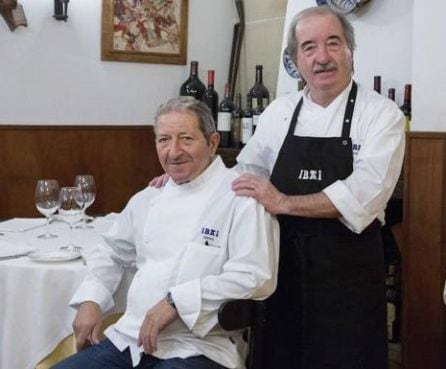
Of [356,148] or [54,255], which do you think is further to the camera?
[54,255]

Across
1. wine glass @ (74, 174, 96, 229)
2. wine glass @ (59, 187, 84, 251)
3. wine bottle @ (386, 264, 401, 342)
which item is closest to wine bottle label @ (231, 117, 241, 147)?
wine bottle @ (386, 264, 401, 342)

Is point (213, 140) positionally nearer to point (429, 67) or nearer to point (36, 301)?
point (36, 301)

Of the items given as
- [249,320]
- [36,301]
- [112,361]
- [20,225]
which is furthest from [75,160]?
[249,320]

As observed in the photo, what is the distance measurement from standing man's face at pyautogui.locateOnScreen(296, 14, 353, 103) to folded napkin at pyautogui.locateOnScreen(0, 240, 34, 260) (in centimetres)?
115

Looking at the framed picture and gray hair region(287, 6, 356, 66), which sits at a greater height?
the framed picture

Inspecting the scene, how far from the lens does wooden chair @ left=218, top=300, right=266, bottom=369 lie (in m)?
1.64

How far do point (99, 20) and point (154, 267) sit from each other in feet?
9.25

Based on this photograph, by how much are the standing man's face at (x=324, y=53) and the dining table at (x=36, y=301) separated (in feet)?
2.93

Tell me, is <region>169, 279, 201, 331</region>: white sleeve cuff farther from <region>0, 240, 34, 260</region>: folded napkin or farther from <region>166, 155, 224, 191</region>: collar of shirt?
<region>0, 240, 34, 260</region>: folded napkin

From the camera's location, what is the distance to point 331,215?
1.85 m

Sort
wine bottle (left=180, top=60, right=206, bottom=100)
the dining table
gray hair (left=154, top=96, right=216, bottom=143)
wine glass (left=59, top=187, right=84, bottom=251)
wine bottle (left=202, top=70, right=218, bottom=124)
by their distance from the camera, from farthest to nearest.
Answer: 1. wine bottle (left=180, top=60, right=206, bottom=100)
2. wine bottle (left=202, top=70, right=218, bottom=124)
3. wine glass (left=59, top=187, right=84, bottom=251)
4. the dining table
5. gray hair (left=154, top=96, right=216, bottom=143)

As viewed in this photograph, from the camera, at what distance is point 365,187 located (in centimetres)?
183

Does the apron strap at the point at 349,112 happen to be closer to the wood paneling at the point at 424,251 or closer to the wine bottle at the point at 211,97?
the wood paneling at the point at 424,251

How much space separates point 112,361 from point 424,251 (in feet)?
5.20
